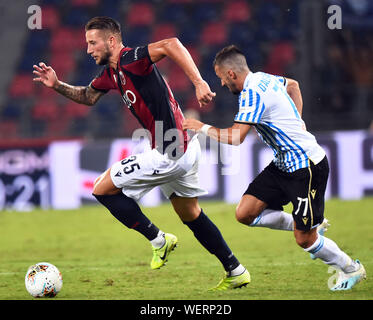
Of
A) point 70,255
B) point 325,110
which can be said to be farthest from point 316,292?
point 325,110

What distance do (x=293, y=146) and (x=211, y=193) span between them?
24.0 ft

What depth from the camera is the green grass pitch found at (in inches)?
237

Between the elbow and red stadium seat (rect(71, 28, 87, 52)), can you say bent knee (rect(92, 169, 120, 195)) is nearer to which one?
the elbow

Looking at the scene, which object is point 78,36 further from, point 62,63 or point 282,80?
point 282,80

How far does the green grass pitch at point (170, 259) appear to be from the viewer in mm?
6008

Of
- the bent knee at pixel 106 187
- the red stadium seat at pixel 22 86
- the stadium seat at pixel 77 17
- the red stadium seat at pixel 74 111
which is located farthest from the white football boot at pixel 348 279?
the stadium seat at pixel 77 17

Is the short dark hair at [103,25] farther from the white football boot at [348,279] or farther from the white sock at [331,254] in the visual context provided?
the white football boot at [348,279]

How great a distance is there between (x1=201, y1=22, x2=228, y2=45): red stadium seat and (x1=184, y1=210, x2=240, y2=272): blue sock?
1283 cm

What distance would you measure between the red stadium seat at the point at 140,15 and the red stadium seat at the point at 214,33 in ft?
4.93

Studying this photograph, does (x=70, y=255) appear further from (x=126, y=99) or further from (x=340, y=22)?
(x=340, y=22)

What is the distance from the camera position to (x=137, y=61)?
5867mm

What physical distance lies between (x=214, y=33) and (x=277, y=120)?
44.5 ft

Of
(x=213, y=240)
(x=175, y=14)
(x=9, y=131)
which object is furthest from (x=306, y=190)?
(x=175, y=14)

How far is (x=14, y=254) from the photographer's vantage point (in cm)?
877
